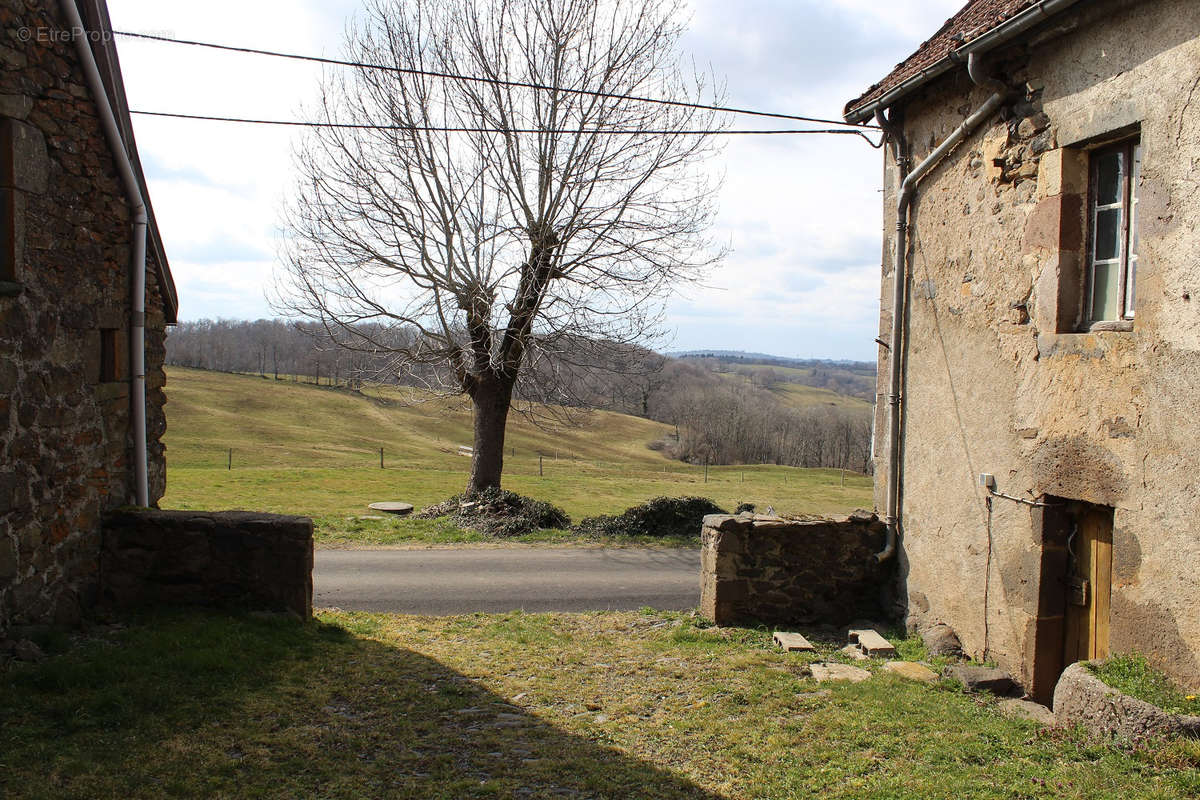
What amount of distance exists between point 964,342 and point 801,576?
306 cm

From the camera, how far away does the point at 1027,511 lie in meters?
6.68

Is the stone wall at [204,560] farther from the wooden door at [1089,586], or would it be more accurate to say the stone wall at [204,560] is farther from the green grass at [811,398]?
the green grass at [811,398]

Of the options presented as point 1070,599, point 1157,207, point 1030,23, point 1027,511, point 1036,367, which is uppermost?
point 1030,23

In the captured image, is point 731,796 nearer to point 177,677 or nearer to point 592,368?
point 177,677

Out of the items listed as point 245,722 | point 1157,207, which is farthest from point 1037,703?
point 245,722

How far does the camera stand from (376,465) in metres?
34.9

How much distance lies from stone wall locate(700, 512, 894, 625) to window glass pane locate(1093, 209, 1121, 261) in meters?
3.70

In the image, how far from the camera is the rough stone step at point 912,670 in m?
6.73

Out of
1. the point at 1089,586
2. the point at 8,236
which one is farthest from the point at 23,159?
the point at 1089,586

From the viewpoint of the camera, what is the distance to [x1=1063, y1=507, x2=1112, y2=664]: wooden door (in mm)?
6203

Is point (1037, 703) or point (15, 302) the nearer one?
point (15, 302)

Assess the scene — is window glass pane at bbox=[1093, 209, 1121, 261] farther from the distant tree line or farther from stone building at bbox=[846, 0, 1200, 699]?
the distant tree line

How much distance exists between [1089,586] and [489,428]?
12.2 meters

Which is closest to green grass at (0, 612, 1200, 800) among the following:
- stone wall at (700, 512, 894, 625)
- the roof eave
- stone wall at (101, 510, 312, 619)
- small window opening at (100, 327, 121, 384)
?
stone wall at (101, 510, 312, 619)
